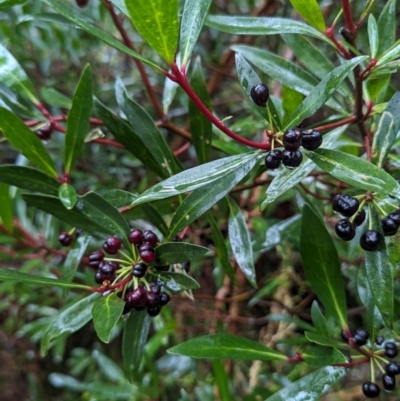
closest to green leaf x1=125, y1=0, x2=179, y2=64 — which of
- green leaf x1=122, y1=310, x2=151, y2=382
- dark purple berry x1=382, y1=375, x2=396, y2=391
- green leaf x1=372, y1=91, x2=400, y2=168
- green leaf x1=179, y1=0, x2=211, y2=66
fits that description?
green leaf x1=179, y1=0, x2=211, y2=66

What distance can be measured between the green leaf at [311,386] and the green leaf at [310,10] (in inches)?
18.3

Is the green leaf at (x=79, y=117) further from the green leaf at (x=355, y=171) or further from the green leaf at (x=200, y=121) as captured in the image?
the green leaf at (x=355, y=171)

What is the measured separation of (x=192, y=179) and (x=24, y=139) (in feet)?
0.98

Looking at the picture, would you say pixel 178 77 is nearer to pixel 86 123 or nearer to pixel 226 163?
pixel 226 163

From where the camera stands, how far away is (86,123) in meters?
0.64

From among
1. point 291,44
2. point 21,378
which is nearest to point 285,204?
point 291,44

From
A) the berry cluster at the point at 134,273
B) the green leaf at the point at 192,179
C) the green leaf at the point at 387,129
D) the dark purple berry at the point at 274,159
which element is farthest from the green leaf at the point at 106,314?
the green leaf at the point at 387,129

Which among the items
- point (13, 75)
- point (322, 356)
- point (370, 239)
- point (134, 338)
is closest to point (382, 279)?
point (370, 239)

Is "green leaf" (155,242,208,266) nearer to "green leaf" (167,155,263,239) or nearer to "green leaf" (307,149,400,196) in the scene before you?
"green leaf" (167,155,263,239)

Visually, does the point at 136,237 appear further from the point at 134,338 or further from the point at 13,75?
the point at 13,75

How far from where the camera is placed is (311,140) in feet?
1.57

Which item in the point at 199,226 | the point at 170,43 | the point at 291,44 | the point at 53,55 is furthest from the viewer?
the point at 53,55

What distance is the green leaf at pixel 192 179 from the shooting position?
459mm

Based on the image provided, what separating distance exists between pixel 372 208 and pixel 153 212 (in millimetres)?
310
